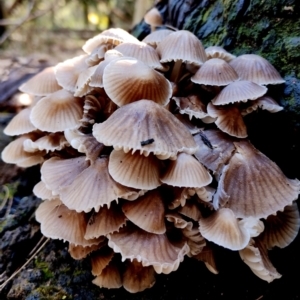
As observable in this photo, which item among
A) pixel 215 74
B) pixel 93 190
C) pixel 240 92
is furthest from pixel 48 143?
pixel 240 92

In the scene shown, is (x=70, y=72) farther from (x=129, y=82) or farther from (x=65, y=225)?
(x=65, y=225)

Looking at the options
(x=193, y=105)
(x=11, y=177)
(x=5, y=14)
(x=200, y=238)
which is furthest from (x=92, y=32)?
(x=200, y=238)

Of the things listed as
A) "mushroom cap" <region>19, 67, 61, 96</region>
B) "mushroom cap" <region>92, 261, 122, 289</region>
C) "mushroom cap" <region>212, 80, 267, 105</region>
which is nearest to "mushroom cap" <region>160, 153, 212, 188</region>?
"mushroom cap" <region>212, 80, 267, 105</region>

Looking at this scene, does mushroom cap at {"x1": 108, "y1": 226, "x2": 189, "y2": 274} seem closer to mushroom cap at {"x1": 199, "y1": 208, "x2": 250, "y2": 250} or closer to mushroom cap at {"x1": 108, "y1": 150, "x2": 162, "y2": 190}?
mushroom cap at {"x1": 199, "y1": 208, "x2": 250, "y2": 250}

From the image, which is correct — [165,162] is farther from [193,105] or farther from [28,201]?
[28,201]

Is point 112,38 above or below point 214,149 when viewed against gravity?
above

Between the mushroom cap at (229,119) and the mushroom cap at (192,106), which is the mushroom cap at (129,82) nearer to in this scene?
the mushroom cap at (192,106)

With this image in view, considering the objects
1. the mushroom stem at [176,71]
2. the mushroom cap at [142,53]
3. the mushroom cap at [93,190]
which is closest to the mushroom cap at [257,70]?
the mushroom stem at [176,71]
